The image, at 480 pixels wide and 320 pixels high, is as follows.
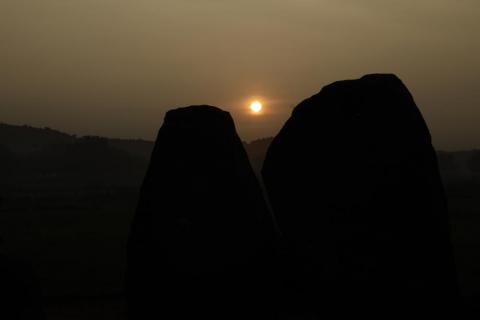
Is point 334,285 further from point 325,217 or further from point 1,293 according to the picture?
point 1,293

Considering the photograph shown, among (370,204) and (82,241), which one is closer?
(370,204)

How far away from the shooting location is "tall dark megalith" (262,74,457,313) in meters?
9.12

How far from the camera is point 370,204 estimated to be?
363 inches

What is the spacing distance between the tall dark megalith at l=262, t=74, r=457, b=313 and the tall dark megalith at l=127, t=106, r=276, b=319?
73 cm

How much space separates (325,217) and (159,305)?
8.67 ft

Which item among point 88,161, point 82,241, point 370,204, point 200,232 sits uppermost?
point 370,204

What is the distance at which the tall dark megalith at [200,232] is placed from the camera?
31.1 ft

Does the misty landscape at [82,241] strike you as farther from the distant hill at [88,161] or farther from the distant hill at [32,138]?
the distant hill at [32,138]

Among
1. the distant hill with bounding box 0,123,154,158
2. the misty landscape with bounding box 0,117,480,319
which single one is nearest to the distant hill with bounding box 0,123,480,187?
the distant hill with bounding box 0,123,154,158

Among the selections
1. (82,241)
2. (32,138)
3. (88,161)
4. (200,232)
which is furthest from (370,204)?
(32,138)

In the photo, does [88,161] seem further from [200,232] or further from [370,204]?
[370,204]

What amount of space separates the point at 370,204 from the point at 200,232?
2.34 metres

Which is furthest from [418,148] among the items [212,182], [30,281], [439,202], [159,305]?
[30,281]

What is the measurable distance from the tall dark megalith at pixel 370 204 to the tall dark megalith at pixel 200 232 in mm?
727
